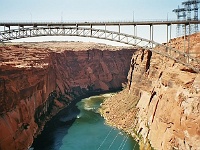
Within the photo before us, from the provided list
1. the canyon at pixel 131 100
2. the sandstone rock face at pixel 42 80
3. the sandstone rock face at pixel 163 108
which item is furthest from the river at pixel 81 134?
the sandstone rock face at pixel 163 108

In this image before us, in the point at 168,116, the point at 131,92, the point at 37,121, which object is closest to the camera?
the point at 168,116

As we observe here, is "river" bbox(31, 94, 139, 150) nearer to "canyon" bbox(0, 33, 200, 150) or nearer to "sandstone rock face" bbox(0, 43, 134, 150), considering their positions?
"canyon" bbox(0, 33, 200, 150)

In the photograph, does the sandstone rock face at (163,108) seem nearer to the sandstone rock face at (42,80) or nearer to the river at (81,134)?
the river at (81,134)

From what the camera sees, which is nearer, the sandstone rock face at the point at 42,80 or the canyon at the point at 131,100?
the canyon at the point at 131,100

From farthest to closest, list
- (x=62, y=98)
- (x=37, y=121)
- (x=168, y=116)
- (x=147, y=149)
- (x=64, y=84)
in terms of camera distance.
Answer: (x=64, y=84)
(x=62, y=98)
(x=37, y=121)
(x=147, y=149)
(x=168, y=116)

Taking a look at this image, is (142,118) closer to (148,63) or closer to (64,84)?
(148,63)

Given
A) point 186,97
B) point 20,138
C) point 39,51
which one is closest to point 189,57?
point 186,97
